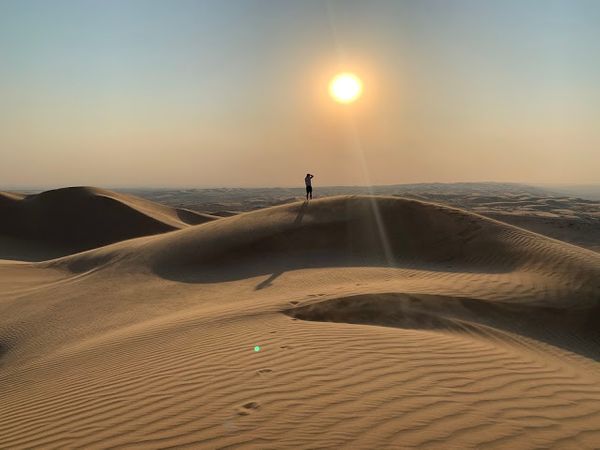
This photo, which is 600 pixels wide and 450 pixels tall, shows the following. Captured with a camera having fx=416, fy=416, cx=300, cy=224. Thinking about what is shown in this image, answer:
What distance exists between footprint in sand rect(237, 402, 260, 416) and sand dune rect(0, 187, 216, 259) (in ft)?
96.3

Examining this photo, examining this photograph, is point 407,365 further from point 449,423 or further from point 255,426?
point 255,426

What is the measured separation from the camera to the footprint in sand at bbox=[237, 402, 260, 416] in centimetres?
339

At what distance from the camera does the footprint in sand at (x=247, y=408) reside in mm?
3395

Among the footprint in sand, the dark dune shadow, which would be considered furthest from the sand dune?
the footprint in sand

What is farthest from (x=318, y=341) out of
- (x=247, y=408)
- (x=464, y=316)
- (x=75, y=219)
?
(x=75, y=219)

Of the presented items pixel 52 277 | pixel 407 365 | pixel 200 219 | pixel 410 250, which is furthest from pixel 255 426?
pixel 200 219

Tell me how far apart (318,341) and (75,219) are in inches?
1305

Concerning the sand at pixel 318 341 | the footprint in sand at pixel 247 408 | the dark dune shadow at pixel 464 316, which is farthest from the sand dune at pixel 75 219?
the footprint in sand at pixel 247 408

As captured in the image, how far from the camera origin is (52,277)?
15008 millimetres

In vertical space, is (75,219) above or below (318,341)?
above

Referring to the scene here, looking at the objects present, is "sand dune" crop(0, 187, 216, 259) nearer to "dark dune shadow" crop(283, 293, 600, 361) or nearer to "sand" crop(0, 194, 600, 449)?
"sand" crop(0, 194, 600, 449)

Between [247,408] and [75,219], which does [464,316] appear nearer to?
[247,408]

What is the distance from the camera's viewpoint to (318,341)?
5125 mm

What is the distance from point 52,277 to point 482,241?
48.4ft
